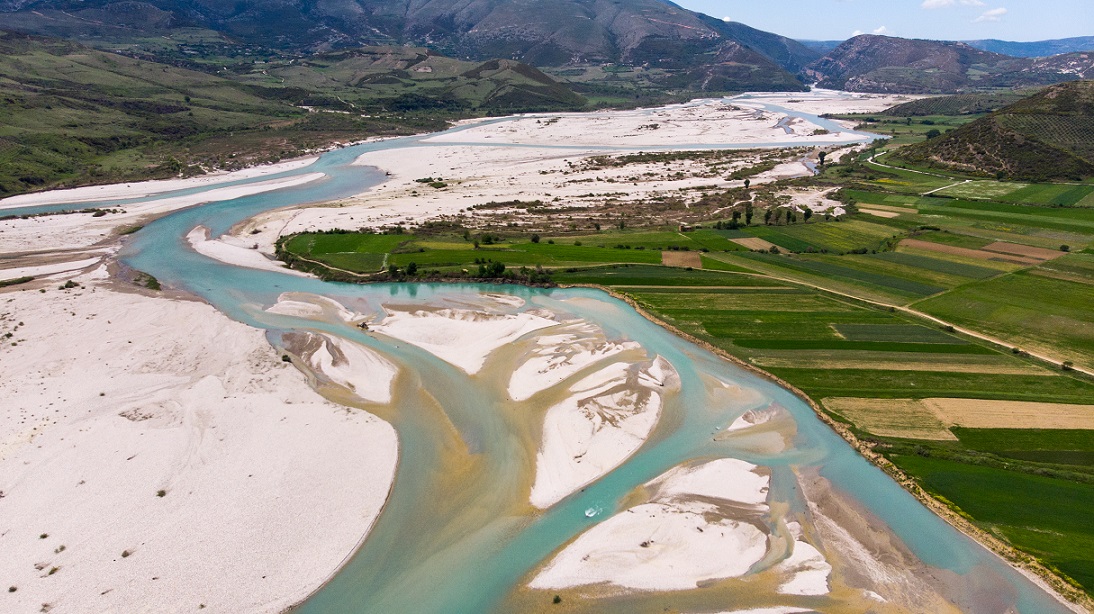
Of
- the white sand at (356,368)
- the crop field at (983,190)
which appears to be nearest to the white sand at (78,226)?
the white sand at (356,368)

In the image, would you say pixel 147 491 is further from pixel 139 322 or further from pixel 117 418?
pixel 139 322

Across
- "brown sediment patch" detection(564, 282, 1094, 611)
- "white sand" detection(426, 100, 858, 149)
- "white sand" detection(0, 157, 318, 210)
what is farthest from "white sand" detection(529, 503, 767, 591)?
"white sand" detection(426, 100, 858, 149)

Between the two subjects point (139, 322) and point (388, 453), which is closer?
point (388, 453)

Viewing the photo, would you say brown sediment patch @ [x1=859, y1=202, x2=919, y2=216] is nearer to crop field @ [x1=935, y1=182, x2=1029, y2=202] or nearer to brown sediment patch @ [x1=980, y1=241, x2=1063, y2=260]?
crop field @ [x1=935, y1=182, x2=1029, y2=202]

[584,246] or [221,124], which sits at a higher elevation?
[221,124]

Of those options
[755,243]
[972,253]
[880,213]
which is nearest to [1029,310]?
[972,253]

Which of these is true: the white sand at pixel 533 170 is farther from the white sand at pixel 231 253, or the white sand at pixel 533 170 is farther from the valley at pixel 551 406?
the valley at pixel 551 406

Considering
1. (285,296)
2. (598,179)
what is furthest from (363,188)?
(285,296)
